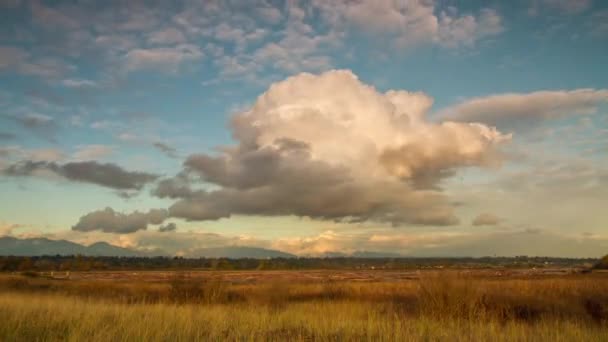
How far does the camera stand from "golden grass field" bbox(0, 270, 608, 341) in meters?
7.98

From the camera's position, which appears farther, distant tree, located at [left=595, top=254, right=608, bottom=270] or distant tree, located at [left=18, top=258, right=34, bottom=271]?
distant tree, located at [left=18, top=258, right=34, bottom=271]

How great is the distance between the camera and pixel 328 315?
575 inches

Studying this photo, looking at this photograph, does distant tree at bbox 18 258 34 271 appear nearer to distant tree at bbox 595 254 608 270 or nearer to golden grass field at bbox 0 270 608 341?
golden grass field at bbox 0 270 608 341

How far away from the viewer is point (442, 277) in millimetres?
16125

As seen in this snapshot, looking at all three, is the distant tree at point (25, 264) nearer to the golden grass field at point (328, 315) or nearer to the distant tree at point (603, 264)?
the golden grass field at point (328, 315)

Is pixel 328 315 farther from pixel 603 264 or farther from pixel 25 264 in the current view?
pixel 25 264

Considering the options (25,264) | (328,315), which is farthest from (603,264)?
(25,264)

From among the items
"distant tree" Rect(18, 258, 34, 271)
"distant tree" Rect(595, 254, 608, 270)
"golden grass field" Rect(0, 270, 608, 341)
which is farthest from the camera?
"distant tree" Rect(18, 258, 34, 271)

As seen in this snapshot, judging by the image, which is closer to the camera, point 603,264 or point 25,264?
point 603,264

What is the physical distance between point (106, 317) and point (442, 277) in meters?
10.8

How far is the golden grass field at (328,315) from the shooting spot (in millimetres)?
7984

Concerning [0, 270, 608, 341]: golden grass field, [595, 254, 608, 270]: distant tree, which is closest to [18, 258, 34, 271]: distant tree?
[0, 270, 608, 341]: golden grass field

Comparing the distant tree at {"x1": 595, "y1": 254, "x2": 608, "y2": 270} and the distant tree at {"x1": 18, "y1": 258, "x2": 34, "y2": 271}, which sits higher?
the distant tree at {"x1": 595, "y1": 254, "x2": 608, "y2": 270}

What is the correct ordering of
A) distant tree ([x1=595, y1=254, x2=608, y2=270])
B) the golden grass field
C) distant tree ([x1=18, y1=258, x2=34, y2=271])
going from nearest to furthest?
the golden grass field, distant tree ([x1=595, y1=254, x2=608, y2=270]), distant tree ([x1=18, y1=258, x2=34, y2=271])
